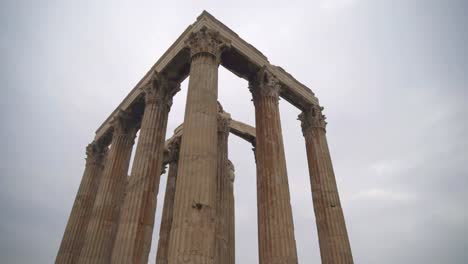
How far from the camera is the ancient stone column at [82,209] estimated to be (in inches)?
797

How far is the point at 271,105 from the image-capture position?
16.8 m

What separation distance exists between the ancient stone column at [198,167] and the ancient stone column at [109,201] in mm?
8641

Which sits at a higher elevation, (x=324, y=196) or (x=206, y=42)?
(x=206, y=42)

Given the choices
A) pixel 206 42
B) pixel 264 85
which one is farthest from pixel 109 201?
pixel 264 85

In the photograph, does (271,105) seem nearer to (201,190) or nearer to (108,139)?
(201,190)

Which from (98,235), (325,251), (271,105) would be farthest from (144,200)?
(325,251)

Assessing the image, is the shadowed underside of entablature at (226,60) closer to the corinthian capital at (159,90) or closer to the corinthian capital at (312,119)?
the corinthian capital at (159,90)

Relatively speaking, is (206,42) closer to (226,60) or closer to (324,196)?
(226,60)

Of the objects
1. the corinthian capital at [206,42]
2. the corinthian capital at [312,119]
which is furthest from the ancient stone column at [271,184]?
the corinthian capital at [312,119]

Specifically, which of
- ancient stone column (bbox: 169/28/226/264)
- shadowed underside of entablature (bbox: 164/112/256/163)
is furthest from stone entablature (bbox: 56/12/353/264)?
shadowed underside of entablature (bbox: 164/112/256/163)

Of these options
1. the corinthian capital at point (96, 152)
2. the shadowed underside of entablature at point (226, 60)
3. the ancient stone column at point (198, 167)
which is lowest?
the ancient stone column at point (198, 167)

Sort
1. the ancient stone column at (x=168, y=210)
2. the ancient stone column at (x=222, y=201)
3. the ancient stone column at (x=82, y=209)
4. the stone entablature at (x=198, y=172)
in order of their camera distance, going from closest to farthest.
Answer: the stone entablature at (x=198, y=172), the ancient stone column at (x=222, y=201), the ancient stone column at (x=82, y=209), the ancient stone column at (x=168, y=210)

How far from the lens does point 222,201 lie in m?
19.5

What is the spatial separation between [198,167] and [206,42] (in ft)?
22.7
